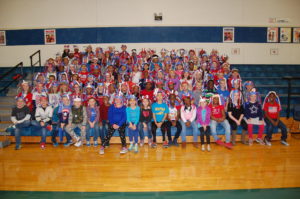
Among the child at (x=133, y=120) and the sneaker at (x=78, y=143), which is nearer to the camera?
the child at (x=133, y=120)

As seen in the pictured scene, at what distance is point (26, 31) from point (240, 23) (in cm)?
931

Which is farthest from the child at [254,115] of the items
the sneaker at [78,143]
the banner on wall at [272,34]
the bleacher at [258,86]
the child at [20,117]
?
the banner on wall at [272,34]

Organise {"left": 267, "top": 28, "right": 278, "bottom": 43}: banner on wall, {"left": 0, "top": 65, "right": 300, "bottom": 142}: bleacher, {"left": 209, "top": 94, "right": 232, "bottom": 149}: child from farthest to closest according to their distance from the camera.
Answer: {"left": 267, "top": 28, "right": 278, "bottom": 43}: banner on wall, {"left": 0, "top": 65, "right": 300, "bottom": 142}: bleacher, {"left": 209, "top": 94, "right": 232, "bottom": 149}: child

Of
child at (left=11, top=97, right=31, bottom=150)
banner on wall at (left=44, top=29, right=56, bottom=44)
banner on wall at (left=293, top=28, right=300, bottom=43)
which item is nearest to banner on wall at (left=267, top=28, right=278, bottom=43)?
banner on wall at (left=293, top=28, right=300, bottom=43)

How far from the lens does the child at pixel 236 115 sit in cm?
525

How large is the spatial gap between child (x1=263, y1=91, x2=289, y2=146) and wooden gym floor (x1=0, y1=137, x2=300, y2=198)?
0.26 meters

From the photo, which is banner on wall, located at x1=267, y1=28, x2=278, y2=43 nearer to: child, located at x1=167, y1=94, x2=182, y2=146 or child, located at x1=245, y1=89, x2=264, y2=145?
child, located at x1=245, y1=89, x2=264, y2=145

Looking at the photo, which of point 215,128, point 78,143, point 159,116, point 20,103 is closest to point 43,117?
point 20,103

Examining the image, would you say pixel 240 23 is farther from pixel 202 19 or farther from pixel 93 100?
pixel 93 100

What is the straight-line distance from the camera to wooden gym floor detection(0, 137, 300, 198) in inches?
133

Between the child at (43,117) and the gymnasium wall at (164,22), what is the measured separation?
5.03 m

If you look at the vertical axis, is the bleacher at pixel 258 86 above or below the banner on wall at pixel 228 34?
below

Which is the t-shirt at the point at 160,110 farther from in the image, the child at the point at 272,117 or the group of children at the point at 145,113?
the child at the point at 272,117

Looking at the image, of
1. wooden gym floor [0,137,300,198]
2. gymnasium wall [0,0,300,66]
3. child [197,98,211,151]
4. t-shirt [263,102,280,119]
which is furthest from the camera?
gymnasium wall [0,0,300,66]
